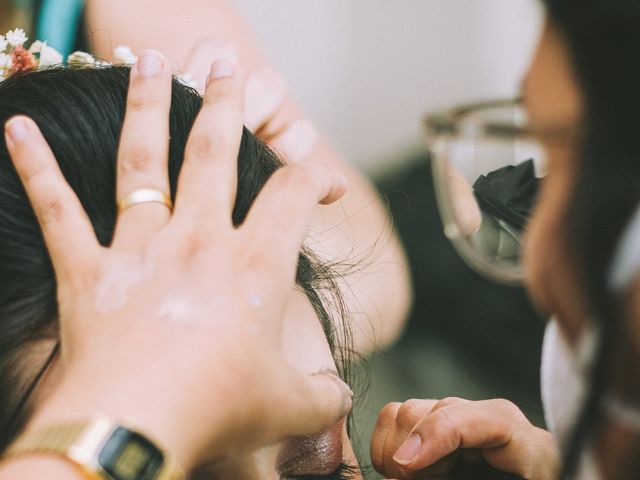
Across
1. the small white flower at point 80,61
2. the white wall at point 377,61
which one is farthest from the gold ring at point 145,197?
the white wall at point 377,61

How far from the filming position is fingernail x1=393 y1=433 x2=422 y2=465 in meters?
0.76

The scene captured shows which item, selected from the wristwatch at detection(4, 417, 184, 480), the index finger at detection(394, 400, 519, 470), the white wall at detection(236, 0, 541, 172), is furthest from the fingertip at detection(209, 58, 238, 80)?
the white wall at detection(236, 0, 541, 172)

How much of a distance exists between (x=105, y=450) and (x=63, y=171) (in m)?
0.29

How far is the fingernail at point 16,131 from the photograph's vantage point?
589mm

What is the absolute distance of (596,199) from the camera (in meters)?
0.36

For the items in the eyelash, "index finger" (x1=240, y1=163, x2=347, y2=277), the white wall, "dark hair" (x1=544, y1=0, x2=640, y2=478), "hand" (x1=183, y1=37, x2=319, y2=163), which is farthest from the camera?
the white wall

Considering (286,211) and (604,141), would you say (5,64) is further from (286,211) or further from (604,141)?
(604,141)

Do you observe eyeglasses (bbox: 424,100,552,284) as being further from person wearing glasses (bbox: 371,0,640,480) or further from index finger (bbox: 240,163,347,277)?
index finger (bbox: 240,163,347,277)

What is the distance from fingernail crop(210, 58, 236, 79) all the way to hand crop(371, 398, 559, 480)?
0.45 meters

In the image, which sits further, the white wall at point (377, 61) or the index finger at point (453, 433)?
the white wall at point (377, 61)

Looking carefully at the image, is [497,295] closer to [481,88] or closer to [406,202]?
[406,202]

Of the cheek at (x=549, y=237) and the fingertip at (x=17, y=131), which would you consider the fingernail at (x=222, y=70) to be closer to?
the fingertip at (x=17, y=131)

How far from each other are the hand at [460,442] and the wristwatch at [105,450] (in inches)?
15.1

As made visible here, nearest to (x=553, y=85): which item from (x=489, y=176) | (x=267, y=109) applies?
(x=489, y=176)
